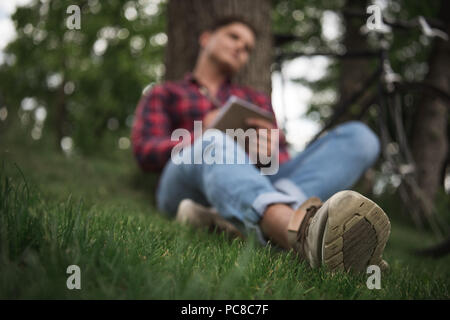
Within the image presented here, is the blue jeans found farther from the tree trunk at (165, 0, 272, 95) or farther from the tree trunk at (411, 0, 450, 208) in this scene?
the tree trunk at (411, 0, 450, 208)

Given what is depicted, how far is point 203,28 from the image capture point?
121 inches

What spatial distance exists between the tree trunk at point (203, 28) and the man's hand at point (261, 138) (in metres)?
1.13

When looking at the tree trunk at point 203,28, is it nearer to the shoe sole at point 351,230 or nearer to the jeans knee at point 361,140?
the jeans knee at point 361,140

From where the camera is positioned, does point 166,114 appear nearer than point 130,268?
No

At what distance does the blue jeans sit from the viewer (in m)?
1.42

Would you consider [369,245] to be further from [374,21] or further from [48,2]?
[48,2]

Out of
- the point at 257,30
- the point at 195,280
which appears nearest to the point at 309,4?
the point at 257,30

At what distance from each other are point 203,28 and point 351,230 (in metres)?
2.53

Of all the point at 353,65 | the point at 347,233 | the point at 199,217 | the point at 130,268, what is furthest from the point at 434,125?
the point at 130,268

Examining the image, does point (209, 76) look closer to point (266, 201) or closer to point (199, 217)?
point (199, 217)

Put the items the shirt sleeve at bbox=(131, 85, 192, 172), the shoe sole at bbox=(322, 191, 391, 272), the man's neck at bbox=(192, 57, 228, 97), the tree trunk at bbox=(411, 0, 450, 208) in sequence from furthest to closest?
the tree trunk at bbox=(411, 0, 450, 208) → the man's neck at bbox=(192, 57, 228, 97) → the shirt sleeve at bbox=(131, 85, 192, 172) → the shoe sole at bbox=(322, 191, 391, 272)

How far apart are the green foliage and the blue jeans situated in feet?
8.59

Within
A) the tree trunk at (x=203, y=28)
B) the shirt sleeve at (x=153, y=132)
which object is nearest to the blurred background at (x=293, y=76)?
the tree trunk at (x=203, y=28)

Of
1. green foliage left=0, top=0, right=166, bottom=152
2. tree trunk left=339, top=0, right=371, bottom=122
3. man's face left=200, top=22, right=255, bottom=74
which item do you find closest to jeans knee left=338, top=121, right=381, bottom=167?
man's face left=200, top=22, right=255, bottom=74
